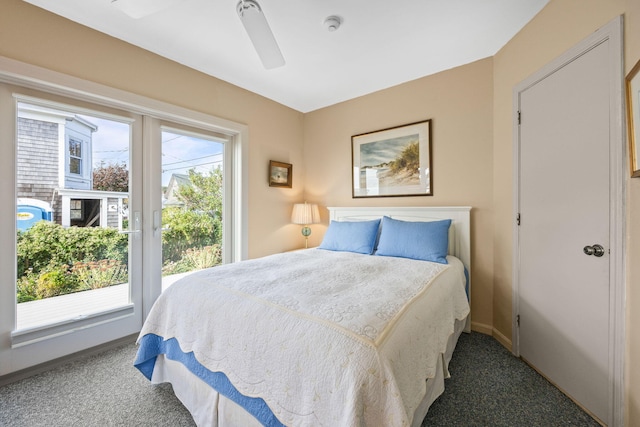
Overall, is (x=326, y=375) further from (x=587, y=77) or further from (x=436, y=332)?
(x=587, y=77)

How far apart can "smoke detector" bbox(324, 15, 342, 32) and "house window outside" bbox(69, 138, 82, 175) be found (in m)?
2.17

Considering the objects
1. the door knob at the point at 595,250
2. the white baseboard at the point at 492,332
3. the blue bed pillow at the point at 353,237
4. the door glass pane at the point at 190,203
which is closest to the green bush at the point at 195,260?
the door glass pane at the point at 190,203

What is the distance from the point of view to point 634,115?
1.18m

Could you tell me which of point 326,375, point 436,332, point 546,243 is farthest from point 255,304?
point 546,243

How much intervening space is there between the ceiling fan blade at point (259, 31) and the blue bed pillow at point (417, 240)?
176 cm

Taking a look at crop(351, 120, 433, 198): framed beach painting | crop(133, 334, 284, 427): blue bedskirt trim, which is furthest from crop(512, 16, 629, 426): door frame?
crop(133, 334, 284, 427): blue bedskirt trim

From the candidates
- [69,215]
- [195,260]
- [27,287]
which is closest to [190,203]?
[195,260]

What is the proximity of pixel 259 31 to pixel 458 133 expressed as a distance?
2.06m

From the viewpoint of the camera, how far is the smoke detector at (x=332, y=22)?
190 centimetres

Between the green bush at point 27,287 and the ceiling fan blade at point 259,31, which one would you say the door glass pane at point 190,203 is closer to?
the green bush at point 27,287

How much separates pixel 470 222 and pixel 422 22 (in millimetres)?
1773

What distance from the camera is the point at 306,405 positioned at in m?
0.90

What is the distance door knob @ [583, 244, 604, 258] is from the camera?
1.39 m

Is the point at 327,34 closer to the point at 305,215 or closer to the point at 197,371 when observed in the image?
the point at 305,215
